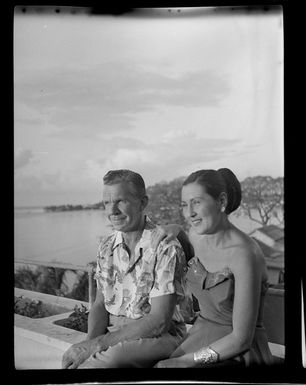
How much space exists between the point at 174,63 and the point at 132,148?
454mm

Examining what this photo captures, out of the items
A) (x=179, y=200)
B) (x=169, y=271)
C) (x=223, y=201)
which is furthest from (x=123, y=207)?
(x=223, y=201)

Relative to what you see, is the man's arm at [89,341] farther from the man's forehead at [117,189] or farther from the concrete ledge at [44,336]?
the man's forehead at [117,189]

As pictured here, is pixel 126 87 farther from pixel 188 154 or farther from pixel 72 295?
pixel 72 295

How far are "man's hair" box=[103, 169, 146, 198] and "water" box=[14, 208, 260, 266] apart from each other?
0.17 metres

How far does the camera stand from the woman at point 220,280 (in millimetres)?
1962

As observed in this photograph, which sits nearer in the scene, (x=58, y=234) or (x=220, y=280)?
(x=220, y=280)

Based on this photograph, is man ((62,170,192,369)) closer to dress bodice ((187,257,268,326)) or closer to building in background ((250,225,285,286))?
dress bodice ((187,257,268,326))

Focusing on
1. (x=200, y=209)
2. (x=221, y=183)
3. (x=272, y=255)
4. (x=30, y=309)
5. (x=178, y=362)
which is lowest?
(x=178, y=362)

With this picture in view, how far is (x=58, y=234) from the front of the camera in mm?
2072

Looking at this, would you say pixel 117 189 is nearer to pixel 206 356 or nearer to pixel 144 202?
pixel 144 202

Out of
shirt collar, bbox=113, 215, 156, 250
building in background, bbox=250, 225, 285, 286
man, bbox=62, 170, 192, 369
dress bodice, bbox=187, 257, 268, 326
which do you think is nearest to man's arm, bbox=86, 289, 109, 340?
man, bbox=62, 170, 192, 369

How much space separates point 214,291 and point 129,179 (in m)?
0.66

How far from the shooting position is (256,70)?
2.03 m

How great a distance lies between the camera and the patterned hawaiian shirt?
6.52ft
